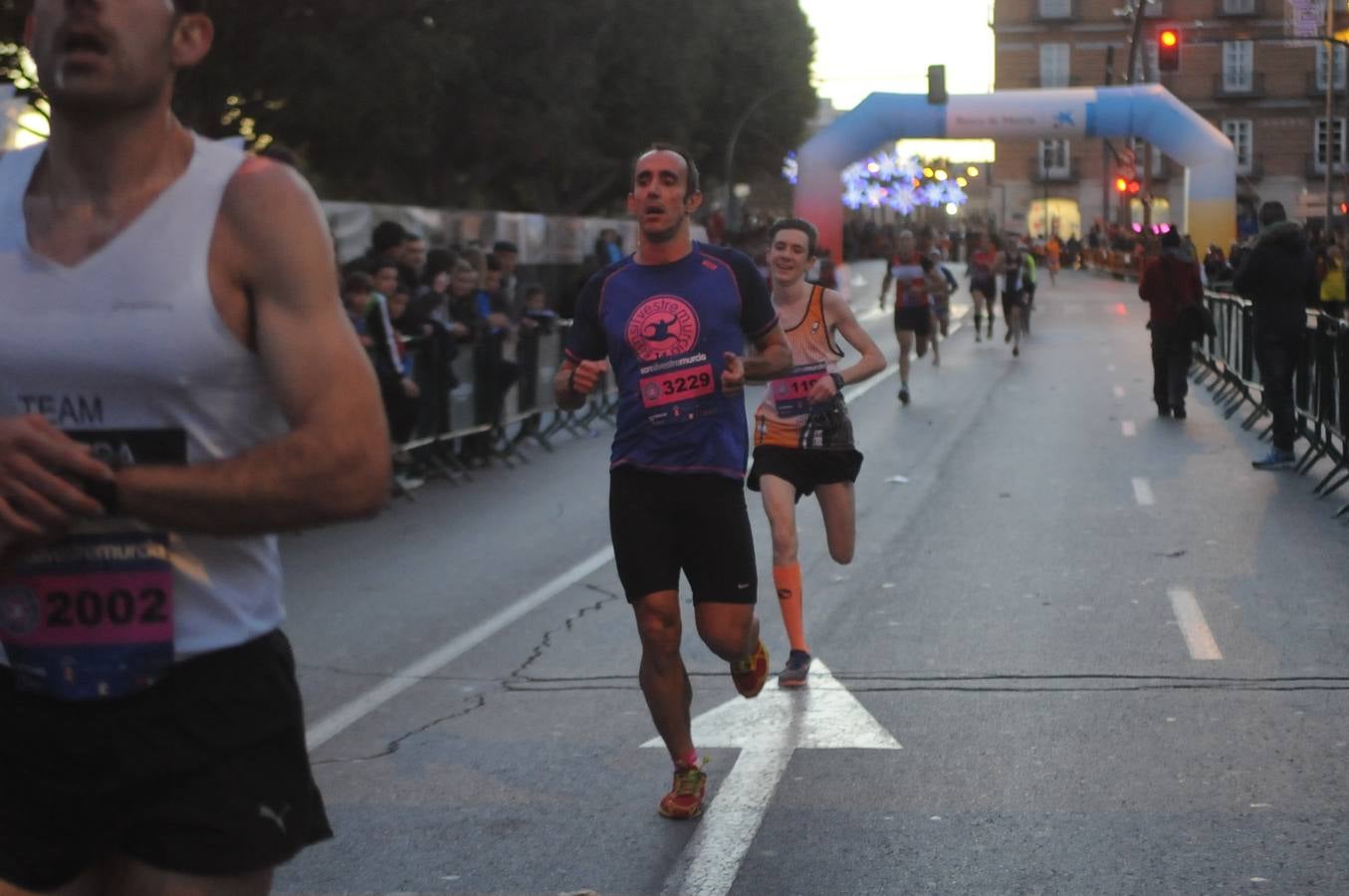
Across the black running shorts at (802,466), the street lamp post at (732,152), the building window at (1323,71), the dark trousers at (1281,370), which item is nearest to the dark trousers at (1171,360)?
the dark trousers at (1281,370)

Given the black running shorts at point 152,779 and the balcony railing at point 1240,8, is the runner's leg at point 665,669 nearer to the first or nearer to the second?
the black running shorts at point 152,779

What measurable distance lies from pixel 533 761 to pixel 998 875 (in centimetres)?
190

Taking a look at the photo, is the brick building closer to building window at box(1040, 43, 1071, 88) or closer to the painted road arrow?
building window at box(1040, 43, 1071, 88)

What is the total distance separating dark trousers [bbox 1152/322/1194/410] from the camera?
20844mm

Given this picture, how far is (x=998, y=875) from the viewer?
5352mm

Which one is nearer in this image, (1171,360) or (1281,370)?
(1281,370)

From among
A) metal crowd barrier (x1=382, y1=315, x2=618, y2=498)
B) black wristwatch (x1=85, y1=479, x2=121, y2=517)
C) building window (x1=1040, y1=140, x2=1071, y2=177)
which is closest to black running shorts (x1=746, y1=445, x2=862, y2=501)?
metal crowd barrier (x1=382, y1=315, x2=618, y2=498)

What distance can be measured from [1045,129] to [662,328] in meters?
39.0

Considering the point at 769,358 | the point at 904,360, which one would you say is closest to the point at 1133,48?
the point at 904,360

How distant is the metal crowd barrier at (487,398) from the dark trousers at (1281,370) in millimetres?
4929

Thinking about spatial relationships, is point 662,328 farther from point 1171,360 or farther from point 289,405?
point 1171,360

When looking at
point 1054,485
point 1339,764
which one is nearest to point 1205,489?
point 1054,485

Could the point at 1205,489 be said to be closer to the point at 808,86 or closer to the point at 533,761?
the point at 533,761

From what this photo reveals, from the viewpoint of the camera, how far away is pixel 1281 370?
52.2ft
